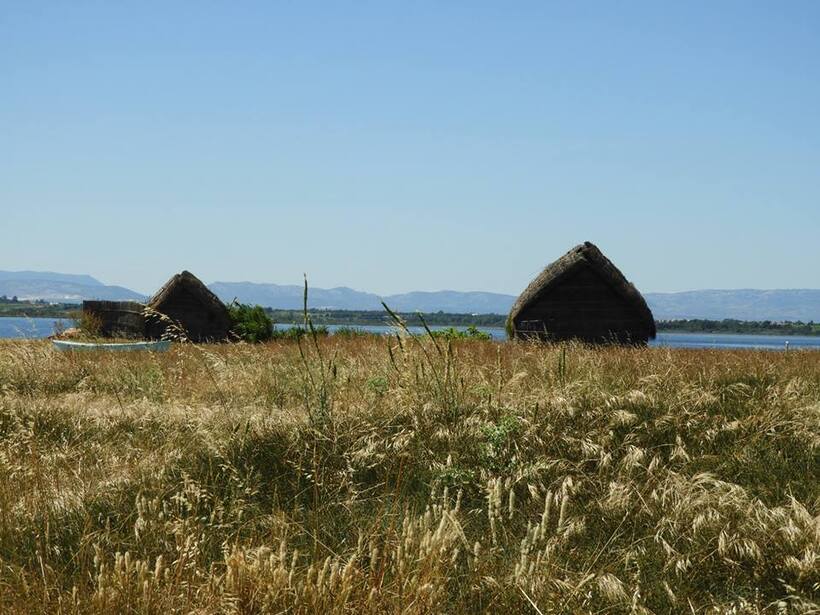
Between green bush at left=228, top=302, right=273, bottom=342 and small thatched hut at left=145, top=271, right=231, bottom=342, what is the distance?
321 mm

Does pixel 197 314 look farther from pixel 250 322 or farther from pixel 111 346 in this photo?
pixel 111 346

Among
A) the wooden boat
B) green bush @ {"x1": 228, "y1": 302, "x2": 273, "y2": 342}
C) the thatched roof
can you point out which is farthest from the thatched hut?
the wooden boat

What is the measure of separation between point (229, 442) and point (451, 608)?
309 cm

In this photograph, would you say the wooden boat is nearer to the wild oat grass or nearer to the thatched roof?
the wild oat grass

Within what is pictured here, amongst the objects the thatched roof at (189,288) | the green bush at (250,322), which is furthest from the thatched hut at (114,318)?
the green bush at (250,322)

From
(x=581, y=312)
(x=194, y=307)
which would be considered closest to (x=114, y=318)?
(x=194, y=307)

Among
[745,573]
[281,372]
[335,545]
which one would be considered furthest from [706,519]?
[281,372]

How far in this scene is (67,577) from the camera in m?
3.85

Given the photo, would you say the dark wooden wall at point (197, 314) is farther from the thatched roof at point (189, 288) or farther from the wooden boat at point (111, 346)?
the wooden boat at point (111, 346)

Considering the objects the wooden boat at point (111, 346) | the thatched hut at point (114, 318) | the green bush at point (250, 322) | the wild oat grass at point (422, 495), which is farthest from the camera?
the thatched hut at point (114, 318)

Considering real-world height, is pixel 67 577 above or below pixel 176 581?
below

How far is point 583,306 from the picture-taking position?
20.6 meters

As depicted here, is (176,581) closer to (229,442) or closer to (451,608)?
(451,608)

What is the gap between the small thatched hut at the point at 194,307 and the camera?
24812 mm
